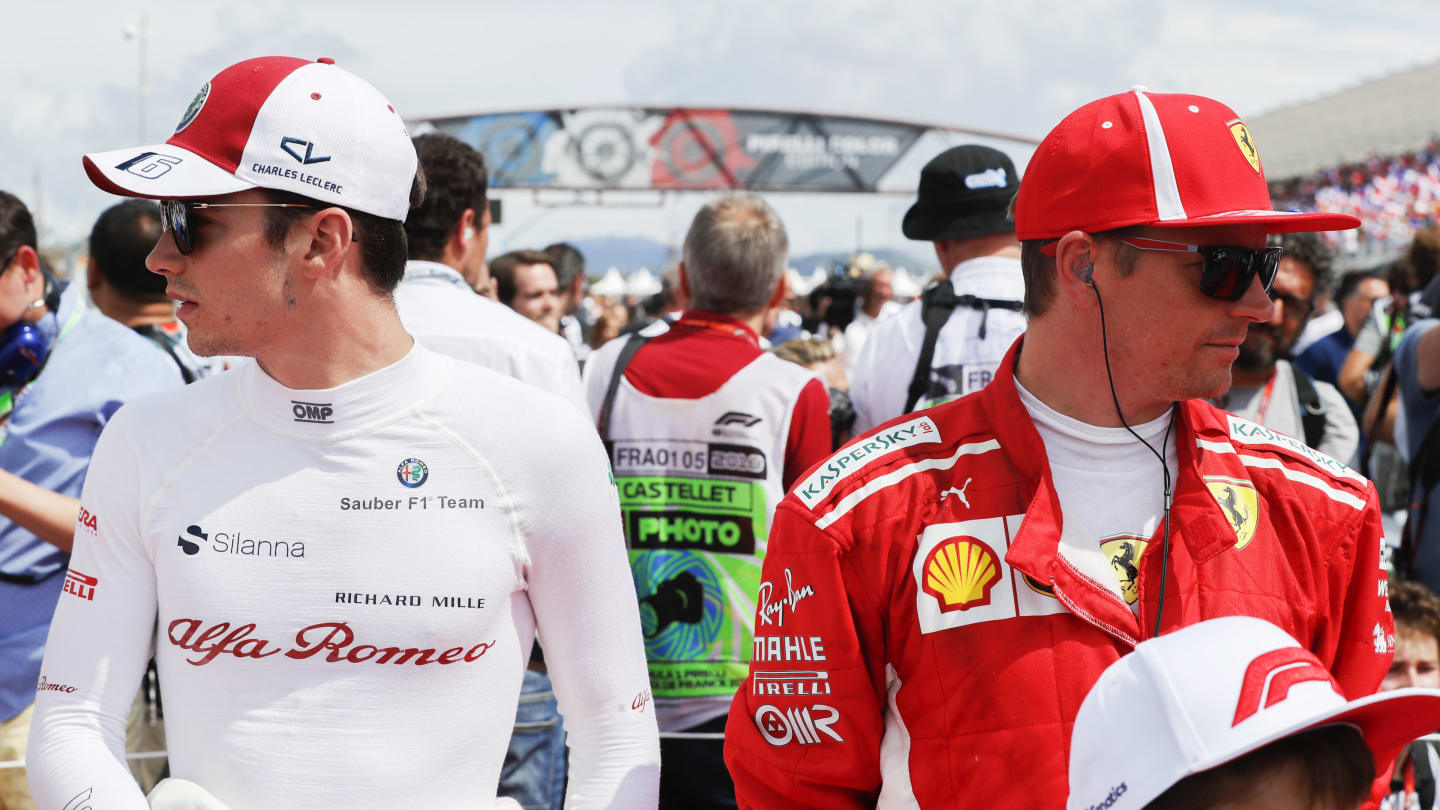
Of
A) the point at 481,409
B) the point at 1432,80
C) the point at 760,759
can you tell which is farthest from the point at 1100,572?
the point at 1432,80

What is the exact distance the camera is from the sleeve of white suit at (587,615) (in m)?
2.04

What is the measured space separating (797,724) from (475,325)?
172 centimetres

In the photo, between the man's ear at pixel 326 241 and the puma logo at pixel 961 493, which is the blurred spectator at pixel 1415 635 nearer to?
the puma logo at pixel 961 493

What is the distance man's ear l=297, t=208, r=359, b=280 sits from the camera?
6.58 ft

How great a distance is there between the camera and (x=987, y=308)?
3.75m

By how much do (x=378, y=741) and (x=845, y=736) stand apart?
0.68 m

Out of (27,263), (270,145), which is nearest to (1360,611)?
(270,145)

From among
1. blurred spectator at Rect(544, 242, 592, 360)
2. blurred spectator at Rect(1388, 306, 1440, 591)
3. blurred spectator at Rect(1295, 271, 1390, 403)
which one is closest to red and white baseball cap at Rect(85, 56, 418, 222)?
blurred spectator at Rect(1388, 306, 1440, 591)

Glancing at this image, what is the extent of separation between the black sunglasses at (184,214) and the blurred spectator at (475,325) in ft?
4.28

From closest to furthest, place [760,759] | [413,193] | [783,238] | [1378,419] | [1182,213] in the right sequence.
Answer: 1. [1182,213]
2. [760,759]
3. [413,193]
4. [783,238]
5. [1378,419]

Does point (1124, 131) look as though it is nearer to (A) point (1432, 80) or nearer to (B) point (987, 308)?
(B) point (987, 308)

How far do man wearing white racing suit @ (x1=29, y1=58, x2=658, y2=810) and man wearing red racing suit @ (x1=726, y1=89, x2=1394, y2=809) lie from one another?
1.14ft

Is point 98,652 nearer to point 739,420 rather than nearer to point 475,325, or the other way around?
point 475,325

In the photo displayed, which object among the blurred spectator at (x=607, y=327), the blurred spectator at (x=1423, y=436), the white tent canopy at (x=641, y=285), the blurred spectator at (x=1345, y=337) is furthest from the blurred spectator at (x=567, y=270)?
the white tent canopy at (x=641, y=285)
